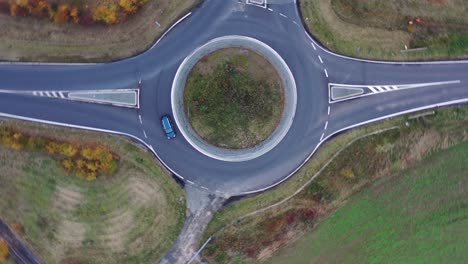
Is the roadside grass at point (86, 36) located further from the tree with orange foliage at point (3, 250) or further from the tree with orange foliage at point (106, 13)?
the tree with orange foliage at point (3, 250)

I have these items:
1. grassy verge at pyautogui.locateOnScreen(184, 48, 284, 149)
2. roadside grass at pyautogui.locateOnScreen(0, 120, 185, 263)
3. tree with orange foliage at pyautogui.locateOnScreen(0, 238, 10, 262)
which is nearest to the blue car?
grassy verge at pyautogui.locateOnScreen(184, 48, 284, 149)

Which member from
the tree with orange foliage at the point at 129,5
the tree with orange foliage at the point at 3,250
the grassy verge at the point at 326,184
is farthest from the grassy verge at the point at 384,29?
the tree with orange foliage at the point at 3,250

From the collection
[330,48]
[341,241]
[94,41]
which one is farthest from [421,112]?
[94,41]

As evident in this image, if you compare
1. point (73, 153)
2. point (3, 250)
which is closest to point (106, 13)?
point (73, 153)

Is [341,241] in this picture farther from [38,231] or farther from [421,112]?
[38,231]

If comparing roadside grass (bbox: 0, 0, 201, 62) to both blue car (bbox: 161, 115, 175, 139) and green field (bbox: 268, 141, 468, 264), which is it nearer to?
blue car (bbox: 161, 115, 175, 139)

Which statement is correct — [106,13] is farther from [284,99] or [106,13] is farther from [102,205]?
[284,99]
